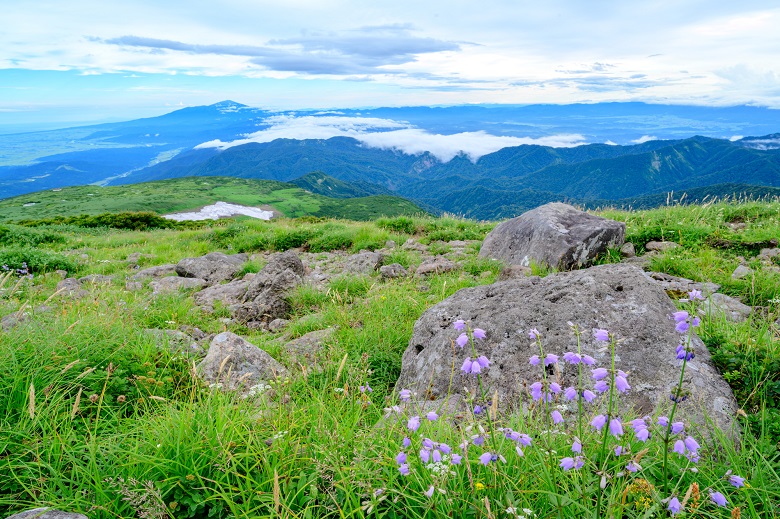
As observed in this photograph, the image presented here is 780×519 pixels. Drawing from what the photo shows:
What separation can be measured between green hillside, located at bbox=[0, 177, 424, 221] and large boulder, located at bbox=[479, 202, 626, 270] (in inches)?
3611

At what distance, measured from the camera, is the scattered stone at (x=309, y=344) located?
5660 millimetres

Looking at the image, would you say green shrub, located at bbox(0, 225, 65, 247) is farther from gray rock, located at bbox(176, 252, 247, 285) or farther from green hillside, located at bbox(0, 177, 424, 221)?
green hillside, located at bbox(0, 177, 424, 221)

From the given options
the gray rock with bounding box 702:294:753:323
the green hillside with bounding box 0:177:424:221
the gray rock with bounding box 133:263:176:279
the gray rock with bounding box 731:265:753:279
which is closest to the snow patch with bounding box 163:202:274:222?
the green hillside with bounding box 0:177:424:221

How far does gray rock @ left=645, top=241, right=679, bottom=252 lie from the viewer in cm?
952

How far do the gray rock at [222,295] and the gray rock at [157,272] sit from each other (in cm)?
212

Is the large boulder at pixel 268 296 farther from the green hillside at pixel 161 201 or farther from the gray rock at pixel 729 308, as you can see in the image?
the green hillside at pixel 161 201

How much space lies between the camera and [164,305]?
7852mm

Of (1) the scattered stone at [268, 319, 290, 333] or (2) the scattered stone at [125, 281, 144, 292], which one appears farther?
(2) the scattered stone at [125, 281, 144, 292]

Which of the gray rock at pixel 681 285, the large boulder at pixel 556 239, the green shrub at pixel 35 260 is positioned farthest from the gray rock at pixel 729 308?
the green shrub at pixel 35 260

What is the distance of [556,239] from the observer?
953 cm

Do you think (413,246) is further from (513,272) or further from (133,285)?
(133,285)

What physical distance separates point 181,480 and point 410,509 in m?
1.48

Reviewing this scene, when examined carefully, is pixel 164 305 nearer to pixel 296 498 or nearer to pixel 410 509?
pixel 296 498

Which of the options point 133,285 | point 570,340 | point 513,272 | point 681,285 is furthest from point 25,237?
point 681,285
